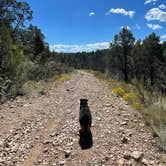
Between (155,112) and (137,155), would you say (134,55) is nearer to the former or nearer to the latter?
(155,112)

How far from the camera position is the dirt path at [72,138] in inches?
174

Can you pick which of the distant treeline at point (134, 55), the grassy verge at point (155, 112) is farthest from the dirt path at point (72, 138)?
the distant treeline at point (134, 55)

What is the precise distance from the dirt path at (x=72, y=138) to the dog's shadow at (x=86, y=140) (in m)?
0.02

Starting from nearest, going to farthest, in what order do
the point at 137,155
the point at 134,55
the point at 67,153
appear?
the point at 137,155, the point at 67,153, the point at 134,55

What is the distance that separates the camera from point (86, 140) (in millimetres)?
5168

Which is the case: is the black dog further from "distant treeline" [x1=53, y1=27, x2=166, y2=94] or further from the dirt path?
"distant treeline" [x1=53, y1=27, x2=166, y2=94]

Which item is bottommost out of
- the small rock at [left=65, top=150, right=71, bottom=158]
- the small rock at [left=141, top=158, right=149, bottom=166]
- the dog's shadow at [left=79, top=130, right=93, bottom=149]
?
the small rock at [left=65, top=150, right=71, bottom=158]

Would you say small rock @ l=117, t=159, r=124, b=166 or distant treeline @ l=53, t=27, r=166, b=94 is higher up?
distant treeline @ l=53, t=27, r=166, b=94

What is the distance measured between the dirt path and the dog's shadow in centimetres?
2

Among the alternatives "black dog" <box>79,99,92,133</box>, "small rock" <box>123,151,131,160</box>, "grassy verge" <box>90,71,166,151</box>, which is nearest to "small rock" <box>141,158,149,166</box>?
"small rock" <box>123,151,131,160</box>

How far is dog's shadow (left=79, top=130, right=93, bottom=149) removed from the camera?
492 cm

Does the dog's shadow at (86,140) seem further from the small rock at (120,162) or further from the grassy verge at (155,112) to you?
the grassy verge at (155,112)

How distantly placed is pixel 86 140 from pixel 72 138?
14.8 inches

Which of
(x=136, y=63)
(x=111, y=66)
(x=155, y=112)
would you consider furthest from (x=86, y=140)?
(x=111, y=66)
